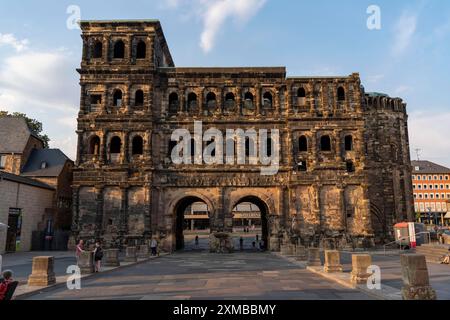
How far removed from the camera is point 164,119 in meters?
33.2

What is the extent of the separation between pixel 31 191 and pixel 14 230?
3849 millimetres

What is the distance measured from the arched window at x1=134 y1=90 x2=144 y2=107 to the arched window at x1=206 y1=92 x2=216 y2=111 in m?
6.07

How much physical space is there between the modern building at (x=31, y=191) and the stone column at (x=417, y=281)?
28647mm

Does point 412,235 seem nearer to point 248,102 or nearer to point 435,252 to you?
point 435,252

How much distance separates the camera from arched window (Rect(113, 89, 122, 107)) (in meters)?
33.8

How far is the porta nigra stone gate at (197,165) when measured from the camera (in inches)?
1241

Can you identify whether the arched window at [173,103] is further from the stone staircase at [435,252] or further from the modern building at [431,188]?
the modern building at [431,188]

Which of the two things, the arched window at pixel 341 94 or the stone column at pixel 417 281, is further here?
the arched window at pixel 341 94

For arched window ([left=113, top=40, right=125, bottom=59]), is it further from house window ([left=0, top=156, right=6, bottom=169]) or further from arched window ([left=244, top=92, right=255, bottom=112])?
house window ([left=0, top=156, right=6, bottom=169])

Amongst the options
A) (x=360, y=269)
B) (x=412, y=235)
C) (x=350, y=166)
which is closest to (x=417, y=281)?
(x=360, y=269)

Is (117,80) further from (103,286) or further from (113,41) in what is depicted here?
(103,286)

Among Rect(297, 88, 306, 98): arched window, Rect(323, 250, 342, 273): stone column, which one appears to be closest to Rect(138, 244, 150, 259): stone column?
Rect(323, 250, 342, 273): stone column

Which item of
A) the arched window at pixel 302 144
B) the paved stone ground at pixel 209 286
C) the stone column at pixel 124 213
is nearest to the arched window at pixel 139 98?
the stone column at pixel 124 213
